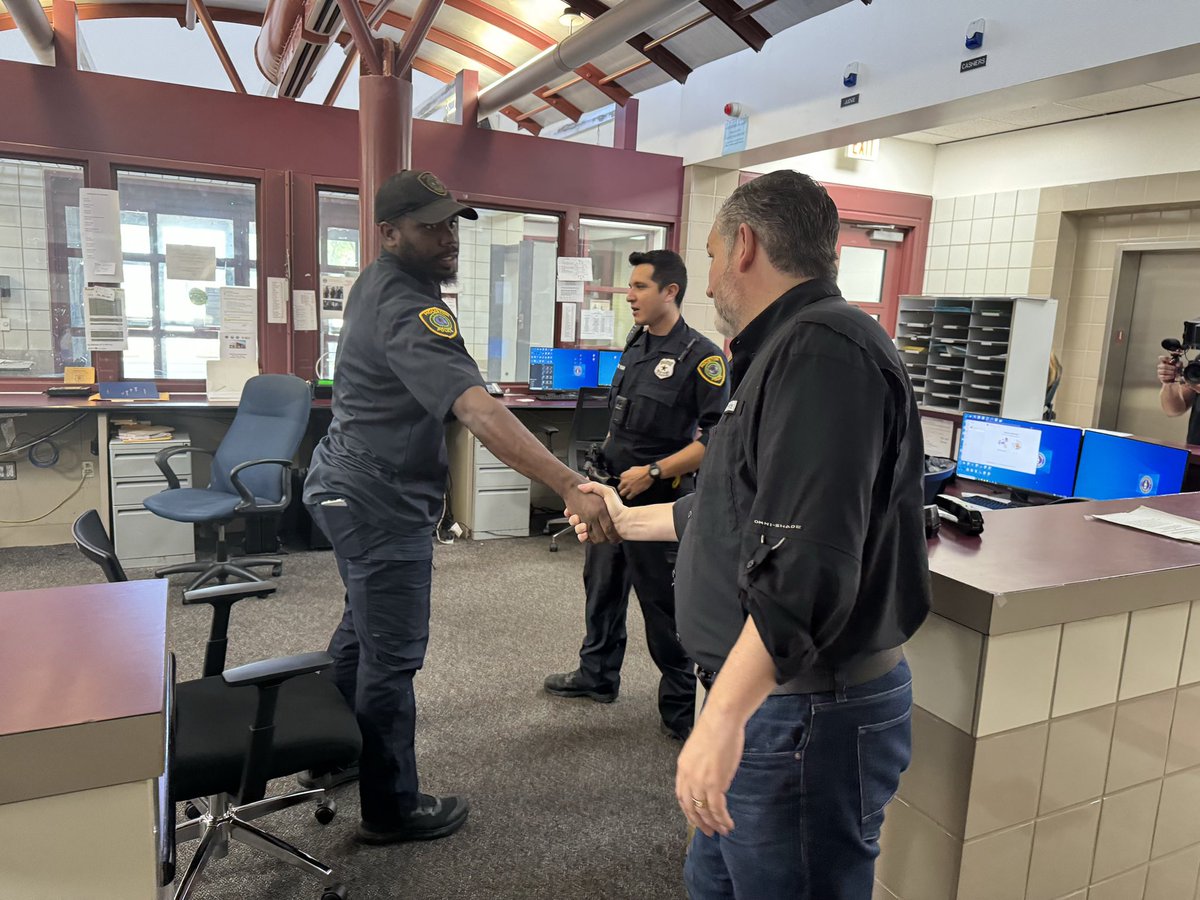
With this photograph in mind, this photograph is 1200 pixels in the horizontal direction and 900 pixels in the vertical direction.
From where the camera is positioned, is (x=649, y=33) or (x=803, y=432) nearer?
(x=803, y=432)

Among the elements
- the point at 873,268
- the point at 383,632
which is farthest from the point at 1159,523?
the point at 873,268

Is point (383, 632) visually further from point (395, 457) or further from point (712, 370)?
point (712, 370)

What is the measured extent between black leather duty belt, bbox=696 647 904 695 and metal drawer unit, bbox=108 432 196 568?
13.5 ft

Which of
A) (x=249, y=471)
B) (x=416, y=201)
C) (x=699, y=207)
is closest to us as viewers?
(x=416, y=201)

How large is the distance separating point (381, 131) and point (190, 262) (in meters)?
1.51

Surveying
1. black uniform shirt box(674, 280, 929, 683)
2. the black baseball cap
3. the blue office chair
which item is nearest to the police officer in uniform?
the black baseball cap

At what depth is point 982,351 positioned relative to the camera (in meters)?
4.73

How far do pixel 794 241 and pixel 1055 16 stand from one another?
3034mm

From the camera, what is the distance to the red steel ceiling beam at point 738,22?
3.97 metres

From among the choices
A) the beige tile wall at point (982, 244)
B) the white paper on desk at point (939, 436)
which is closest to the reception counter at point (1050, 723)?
the white paper on desk at point (939, 436)

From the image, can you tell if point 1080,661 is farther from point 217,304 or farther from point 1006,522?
point 217,304

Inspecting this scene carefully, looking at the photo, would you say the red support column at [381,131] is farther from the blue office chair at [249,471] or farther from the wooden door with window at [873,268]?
the wooden door with window at [873,268]

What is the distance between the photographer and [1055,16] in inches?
128

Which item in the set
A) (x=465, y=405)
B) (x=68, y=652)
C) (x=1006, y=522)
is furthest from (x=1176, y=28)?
(x=68, y=652)
